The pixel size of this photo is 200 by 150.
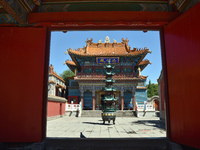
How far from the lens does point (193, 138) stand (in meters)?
3.01

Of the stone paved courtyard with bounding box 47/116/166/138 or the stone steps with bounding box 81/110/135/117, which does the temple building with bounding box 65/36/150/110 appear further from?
the stone paved courtyard with bounding box 47/116/166/138

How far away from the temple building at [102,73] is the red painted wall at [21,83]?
15.5 m

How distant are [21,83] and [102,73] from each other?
673 inches

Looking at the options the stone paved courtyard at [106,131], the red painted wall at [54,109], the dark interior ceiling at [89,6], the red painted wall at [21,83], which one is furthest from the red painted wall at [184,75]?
the red painted wall at [54,109]

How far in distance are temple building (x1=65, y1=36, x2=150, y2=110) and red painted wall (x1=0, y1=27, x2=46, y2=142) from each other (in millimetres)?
15530


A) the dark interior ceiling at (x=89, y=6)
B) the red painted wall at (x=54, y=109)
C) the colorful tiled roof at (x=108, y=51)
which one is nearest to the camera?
the dark interior ceiling at (x=89, y=6)

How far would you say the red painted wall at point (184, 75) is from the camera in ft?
9.86

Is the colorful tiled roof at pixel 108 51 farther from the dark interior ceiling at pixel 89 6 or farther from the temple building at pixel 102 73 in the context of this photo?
the dark interior ceiling at pixel 89 6

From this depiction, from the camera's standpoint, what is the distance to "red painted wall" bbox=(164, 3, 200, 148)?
301 cm

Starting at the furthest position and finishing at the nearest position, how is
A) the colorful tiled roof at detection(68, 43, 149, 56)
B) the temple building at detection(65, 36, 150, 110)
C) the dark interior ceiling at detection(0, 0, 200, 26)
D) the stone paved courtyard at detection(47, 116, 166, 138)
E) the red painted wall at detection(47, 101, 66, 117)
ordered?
the colorful tiled roof at detection(68, 43, 149, 56) < the temple building at detection(65, 36, 150, 110) < the red painted wall at detection(47, 101, 66, 117) < the stone paved courtyard at detection(47, 116, 166, 138) < the dark interior ceiling at detection(0, 0, 200, 26)

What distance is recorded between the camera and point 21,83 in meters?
3.56

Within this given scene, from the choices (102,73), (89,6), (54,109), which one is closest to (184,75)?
(89,6)

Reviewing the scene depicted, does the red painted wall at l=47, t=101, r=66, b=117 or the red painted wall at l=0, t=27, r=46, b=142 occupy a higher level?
the red painted wall at l=0, t=27, r=46, b=142

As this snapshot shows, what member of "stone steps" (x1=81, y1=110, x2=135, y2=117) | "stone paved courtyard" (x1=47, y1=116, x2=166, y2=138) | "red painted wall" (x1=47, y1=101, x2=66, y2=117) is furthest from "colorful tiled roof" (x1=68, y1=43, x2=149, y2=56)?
"stone paved courtyard" (x1=47, y1=116, x2=166, y2=138)
